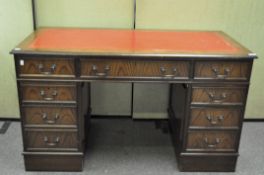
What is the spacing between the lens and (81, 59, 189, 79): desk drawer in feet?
5.53

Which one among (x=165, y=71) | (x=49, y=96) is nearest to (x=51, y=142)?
(x=49, y=96)

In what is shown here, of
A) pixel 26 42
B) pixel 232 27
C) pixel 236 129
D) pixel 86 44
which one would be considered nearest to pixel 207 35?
pixel 232 27

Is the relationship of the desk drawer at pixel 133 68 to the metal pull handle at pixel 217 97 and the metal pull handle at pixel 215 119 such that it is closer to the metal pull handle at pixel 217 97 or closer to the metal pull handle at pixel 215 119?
the metal pull handle at pixel 217 97

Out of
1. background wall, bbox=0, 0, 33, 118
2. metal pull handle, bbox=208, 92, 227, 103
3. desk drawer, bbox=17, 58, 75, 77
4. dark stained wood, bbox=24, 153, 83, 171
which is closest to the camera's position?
desk drawer, bbox=17, 58, 75, 77

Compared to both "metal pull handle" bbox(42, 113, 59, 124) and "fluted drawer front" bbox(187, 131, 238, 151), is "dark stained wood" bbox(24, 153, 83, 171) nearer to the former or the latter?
"metal pull handle" bbox(42, 113, 59, 124)

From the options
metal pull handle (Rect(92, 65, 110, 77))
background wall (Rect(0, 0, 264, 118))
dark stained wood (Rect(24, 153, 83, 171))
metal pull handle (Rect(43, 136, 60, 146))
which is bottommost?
dark stained wood (Rect(24, 153, 83, 171))

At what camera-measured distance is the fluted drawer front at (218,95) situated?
1.76m

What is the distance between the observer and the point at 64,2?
219 centimetres

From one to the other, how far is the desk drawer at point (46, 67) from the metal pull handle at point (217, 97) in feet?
2.62

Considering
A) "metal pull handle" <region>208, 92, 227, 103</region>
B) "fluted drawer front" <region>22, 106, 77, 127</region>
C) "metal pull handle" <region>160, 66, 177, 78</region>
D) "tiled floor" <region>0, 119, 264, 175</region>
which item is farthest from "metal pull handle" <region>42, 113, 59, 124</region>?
"metal pull handle" <region>208, 92, 227, 103</region>

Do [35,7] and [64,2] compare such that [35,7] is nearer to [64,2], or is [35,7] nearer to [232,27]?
[64,2]

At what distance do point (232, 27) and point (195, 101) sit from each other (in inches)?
32.0

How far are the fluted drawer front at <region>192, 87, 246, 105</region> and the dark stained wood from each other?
0.80 m

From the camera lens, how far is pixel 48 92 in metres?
1.75
